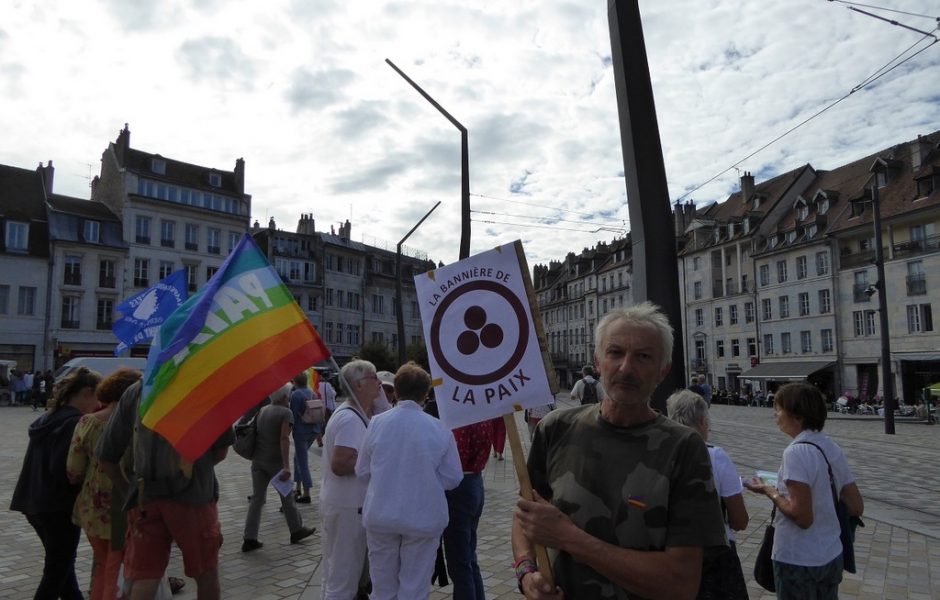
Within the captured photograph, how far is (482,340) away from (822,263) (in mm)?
48020

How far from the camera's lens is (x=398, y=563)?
4.16 m

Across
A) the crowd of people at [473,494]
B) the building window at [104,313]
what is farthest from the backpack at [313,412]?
the building window at [104,313]

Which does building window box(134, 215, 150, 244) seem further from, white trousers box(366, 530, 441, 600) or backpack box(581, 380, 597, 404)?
white trousers box(366, 530, 441, 600)

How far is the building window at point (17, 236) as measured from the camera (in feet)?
142

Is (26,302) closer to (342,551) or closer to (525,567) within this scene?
(342,551)

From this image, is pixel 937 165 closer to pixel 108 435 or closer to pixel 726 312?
pixel 726 312

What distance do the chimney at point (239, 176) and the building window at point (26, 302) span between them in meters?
18.2

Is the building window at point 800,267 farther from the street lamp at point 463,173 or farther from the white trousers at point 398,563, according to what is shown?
the white trousers at point 398,563

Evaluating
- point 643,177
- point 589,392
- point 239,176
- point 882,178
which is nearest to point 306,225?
point 239,176

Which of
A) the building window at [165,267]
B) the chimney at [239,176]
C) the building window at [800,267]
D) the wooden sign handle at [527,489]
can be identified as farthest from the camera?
the chimney at [239,176]

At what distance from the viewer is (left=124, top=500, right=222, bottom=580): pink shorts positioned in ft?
13.3

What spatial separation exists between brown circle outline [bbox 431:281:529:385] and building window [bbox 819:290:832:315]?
46.9 metres

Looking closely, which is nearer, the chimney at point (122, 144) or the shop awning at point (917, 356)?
the shop awning at point (917, 356)

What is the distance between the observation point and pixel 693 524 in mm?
2025
